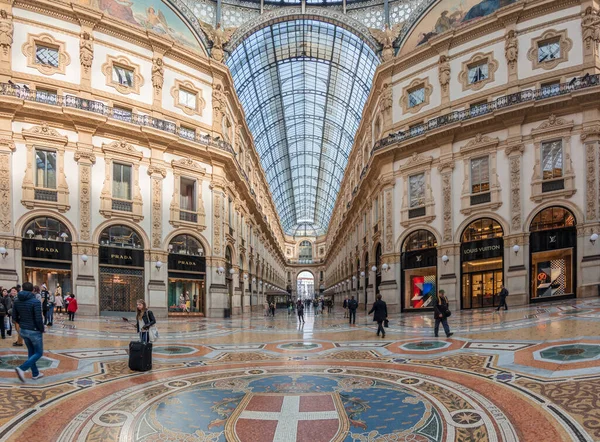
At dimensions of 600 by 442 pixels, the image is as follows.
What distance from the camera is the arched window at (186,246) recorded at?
82.4ft

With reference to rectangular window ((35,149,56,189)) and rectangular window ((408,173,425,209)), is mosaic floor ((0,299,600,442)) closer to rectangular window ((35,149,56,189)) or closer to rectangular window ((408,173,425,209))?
rectangular window ((35,149,56,189))

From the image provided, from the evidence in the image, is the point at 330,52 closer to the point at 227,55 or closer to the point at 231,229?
the point at 227,55

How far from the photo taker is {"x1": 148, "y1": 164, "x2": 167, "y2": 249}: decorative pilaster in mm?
24250

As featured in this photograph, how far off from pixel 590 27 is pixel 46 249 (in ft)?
99.2

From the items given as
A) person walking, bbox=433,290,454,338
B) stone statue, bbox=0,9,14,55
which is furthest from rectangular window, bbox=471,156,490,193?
stone statue, bbox=0,9,14,55

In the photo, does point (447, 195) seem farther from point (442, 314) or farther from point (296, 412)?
point (296, 412)

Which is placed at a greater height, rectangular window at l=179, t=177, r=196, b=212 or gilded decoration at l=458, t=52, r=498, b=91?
gilded decoration at l=458, t=52, r=498, b=91

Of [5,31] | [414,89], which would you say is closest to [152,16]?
[5,31]

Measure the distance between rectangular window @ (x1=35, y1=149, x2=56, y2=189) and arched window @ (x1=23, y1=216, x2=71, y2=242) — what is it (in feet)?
5.88

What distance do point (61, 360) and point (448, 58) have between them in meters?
25.5

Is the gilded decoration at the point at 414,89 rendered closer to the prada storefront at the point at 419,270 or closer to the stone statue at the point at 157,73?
the prada storefront at the point at 419,270

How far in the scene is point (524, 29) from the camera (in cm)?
2255

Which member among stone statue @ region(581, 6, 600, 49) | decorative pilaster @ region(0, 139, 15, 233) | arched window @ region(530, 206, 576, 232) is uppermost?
stone statue @ region(581, 6, 600, 49)

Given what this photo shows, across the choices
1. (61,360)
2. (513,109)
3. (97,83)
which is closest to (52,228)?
(97,83)
